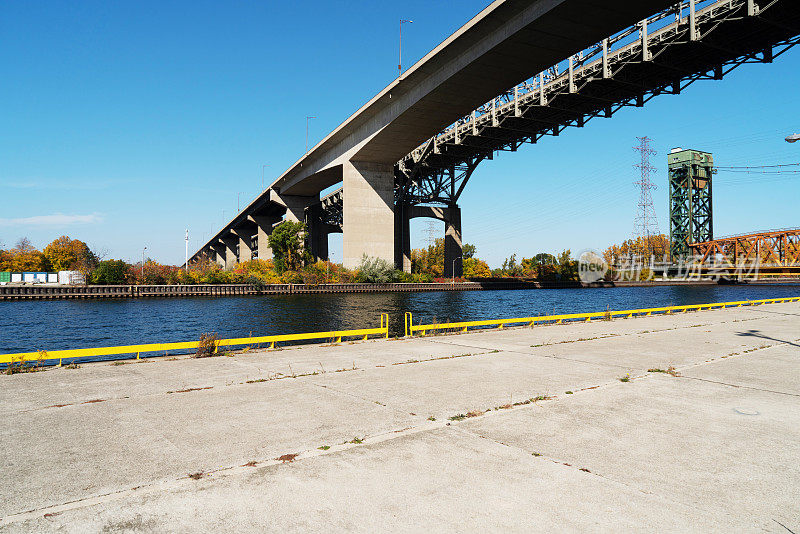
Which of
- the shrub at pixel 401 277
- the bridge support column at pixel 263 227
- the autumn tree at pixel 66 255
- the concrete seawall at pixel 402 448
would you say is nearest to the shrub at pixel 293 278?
the shrub at pixel 401 277

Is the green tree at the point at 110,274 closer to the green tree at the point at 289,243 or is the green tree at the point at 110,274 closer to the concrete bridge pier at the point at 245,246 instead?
the green tree at the point at 289,243

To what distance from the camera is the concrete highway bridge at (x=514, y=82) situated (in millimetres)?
36156

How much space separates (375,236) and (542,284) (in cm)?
5613

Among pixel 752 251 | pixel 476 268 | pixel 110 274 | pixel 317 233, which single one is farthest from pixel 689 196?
pixel 110 274

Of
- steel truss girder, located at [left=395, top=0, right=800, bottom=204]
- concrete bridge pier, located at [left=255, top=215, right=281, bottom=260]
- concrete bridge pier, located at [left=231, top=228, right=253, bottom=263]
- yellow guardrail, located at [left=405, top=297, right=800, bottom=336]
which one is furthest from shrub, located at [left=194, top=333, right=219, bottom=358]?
concrete bridge pier, located at [left=231, top=228, right=253, bottom=263]

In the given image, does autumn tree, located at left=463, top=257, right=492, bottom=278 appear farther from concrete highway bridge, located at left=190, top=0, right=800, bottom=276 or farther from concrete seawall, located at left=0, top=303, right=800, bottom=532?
concrete seawall, located at left=0, top=303, right=800, bottom=532

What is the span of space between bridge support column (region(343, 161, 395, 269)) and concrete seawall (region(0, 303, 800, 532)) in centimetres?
5941

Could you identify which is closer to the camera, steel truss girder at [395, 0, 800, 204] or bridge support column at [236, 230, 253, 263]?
steel truss girder at [395, 0, 800, 204]

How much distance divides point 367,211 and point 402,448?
2652 inches

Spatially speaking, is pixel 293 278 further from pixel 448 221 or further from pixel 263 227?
pixel 263 227

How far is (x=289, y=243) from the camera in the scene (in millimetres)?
98125

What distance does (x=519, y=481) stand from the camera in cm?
614

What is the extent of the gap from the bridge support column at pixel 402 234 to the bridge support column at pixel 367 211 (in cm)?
1965

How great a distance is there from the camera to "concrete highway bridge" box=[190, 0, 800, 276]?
119 ft
